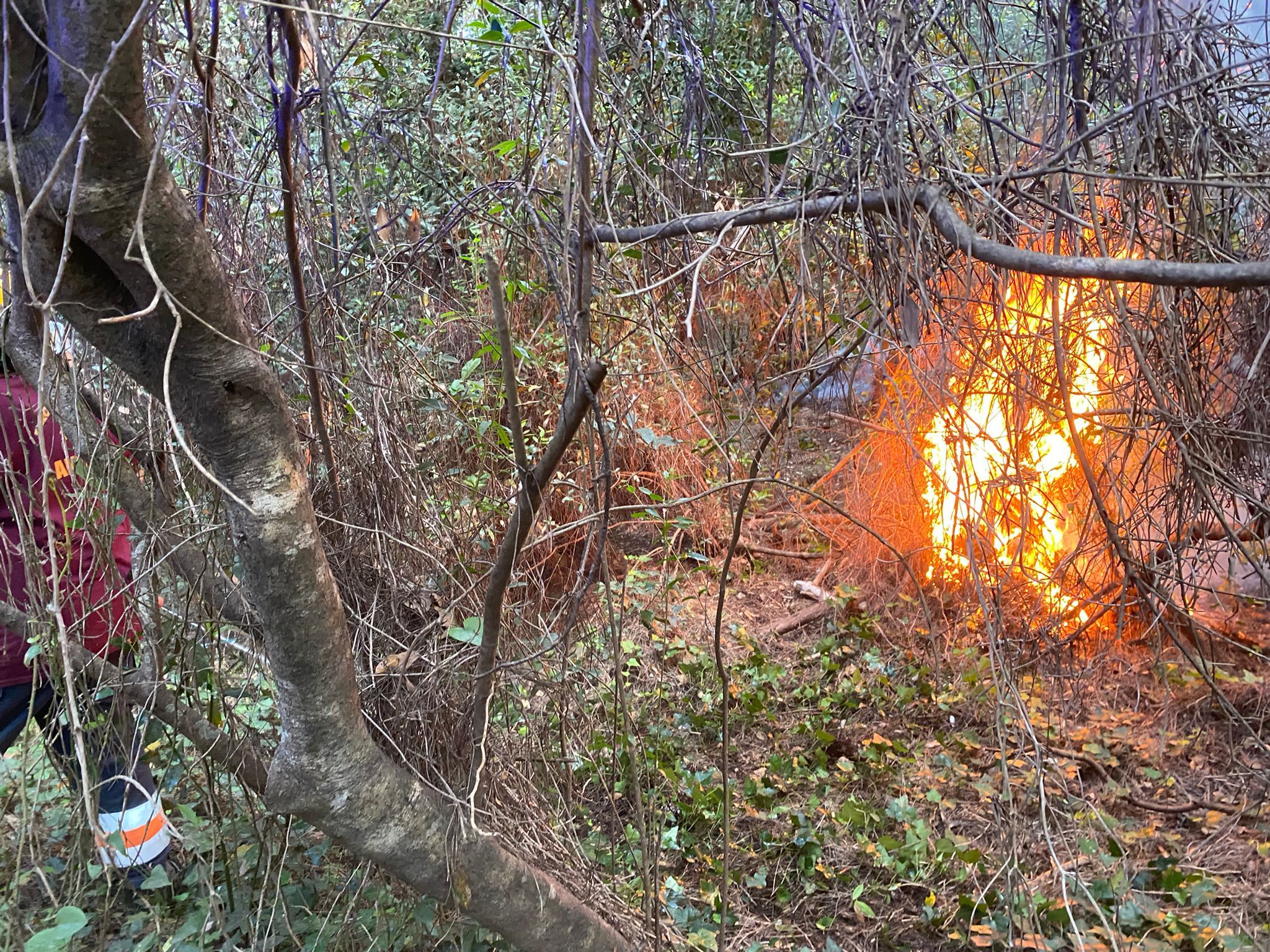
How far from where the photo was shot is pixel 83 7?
1.12 m

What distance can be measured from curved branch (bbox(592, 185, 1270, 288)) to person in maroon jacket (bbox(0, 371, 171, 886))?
163cm

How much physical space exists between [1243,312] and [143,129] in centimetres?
272

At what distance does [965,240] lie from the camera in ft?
4.29

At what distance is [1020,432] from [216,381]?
1.86 metres

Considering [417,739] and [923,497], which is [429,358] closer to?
[417,739]

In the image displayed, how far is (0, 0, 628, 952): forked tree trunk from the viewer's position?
115 centimetres

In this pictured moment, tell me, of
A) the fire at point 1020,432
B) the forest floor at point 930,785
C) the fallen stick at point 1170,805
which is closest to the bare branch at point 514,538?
the fire at point 1020,432

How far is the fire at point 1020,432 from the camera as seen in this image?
2.04 meters

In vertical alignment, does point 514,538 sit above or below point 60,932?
above

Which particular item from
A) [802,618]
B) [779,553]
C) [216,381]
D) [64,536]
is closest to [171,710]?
[64,536]

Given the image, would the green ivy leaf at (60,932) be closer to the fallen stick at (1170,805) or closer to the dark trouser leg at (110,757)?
the dark trouser leg at (110,757)

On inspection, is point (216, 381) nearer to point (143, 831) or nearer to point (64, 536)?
point (64, 536)

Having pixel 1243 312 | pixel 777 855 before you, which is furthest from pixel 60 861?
pixel 1243 312

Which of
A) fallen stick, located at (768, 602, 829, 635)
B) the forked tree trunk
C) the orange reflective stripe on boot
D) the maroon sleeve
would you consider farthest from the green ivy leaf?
fallen stick, located at (768, 602, 829, 635)
